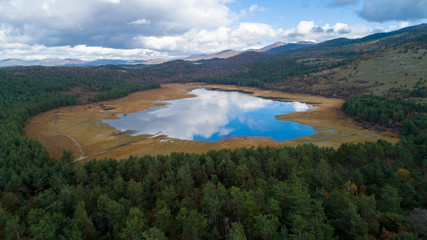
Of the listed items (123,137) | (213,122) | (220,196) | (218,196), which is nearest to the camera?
(220,196)

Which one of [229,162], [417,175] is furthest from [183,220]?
[417,175]

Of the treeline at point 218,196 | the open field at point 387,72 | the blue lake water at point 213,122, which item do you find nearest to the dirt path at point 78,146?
the treeline at point 218,196

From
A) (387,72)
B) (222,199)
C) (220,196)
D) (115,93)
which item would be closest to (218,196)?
(220,196)

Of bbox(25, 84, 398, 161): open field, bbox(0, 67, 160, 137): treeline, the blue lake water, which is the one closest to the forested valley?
bbox(25, 84, 398, 161): open field

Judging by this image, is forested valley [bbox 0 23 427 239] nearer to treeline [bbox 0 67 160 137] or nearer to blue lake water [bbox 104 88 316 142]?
blue lake water [bbox 104 88 316 142]

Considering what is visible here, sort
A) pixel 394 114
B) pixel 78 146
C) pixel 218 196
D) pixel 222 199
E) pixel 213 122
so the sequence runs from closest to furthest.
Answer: pixel 222 199 < pixel 218 196 < pixel 78 146 < pixel 394 114 < pixel 213 122

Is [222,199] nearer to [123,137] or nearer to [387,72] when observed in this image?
[123,137]

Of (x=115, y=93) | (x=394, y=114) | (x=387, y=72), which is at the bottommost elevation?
(x=115, y=93)
